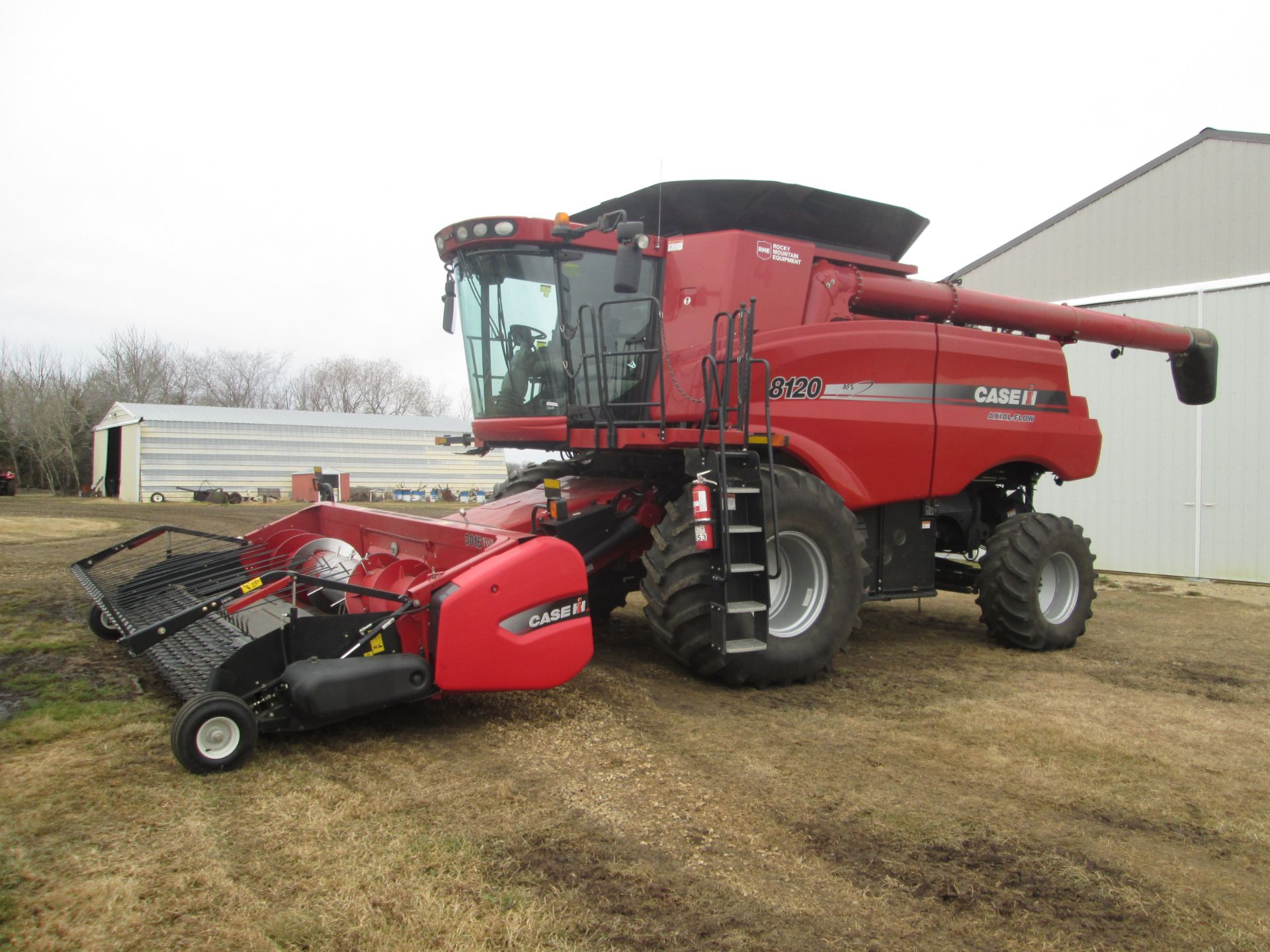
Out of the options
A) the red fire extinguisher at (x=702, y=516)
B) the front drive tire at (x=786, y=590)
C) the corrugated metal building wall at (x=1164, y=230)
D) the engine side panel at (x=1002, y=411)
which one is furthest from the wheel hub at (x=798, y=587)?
the corrugated metal building wall at (x=1164, y=230)

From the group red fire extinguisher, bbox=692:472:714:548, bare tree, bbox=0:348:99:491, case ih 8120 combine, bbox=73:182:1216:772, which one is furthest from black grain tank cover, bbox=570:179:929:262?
bare tree, bbox=0:348:99:491

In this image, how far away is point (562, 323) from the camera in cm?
533

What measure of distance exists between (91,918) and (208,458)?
28847 mm

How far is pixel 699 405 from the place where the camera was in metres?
5.16

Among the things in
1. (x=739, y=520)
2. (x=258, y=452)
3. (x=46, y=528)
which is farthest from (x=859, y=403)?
(x=258, y=452)

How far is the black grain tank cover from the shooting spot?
18.2ft

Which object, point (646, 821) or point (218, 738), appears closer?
point (646, 821)

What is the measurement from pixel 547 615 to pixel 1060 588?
466 centimetres

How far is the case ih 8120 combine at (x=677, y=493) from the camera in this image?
11.9ft

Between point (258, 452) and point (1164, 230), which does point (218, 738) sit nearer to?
point (1164, 230)

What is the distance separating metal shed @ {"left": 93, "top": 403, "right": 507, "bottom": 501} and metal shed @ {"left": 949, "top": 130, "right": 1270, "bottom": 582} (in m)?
16.7

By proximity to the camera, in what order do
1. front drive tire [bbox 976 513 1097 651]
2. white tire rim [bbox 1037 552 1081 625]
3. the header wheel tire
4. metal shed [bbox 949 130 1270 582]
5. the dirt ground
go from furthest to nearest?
metal shed [bbox 949 130 1270 582], white tire rim [bbox 1037 552 1081 625], front drive tire [bbox 976 513 1097 651], the header wheel tire, the dirt ground

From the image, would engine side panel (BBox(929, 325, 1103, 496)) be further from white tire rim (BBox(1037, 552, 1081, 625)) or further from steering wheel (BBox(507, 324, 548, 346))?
steering wheel (BBox(507, 324, 548, 346))

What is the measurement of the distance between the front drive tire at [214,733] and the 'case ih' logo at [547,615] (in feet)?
A: 3.44
